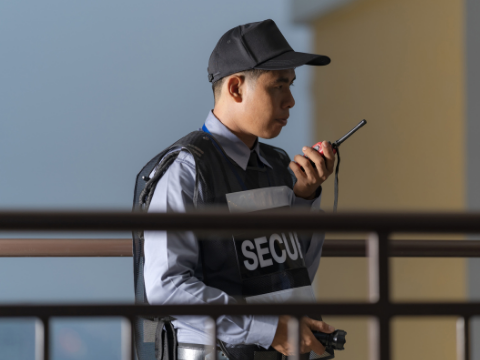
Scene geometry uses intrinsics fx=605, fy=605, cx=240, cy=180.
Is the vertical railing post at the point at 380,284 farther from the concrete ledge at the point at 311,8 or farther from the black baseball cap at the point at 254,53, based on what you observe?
the concrete ledge at the point at 311,8

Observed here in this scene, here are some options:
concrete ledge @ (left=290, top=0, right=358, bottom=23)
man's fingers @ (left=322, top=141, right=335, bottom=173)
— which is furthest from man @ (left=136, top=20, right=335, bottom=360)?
concrete ledge @ (left=290, top=0, right=358, bottom=23)

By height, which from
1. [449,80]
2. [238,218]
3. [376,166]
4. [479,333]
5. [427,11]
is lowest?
[479,333]

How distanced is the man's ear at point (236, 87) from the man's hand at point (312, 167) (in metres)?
0.17

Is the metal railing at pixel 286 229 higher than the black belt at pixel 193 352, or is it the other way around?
the metal railing at pixel 286 229

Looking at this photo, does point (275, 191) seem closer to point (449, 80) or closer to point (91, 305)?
point (91, 305)

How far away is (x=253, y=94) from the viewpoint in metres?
1.16

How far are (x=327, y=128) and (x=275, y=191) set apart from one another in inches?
143

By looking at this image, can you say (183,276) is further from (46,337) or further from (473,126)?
(473,126)

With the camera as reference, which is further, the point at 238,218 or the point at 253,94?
the point at 253,94

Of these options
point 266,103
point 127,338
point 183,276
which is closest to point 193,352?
point 183,276

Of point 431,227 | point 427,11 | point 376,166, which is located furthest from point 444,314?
point 376,166

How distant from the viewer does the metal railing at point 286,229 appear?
0.64 metres

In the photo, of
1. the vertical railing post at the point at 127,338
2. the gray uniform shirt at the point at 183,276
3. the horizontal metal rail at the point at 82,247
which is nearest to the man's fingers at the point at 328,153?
the gray uniform shirt at the point at 183,276

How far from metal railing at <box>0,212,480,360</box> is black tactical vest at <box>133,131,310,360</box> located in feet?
1.12
